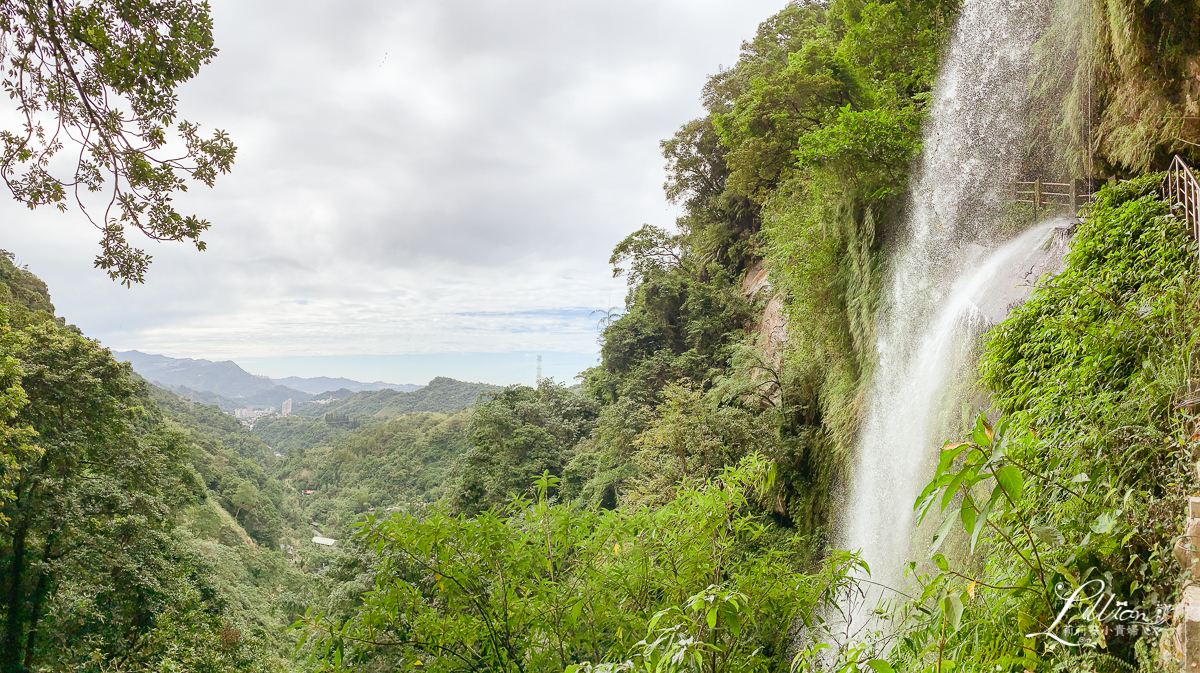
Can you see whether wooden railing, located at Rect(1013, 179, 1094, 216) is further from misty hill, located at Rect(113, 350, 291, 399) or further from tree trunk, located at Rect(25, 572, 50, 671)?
misty hill, located at Rect(113, 350, 291, 399)

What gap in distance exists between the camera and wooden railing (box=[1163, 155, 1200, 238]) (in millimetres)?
3289

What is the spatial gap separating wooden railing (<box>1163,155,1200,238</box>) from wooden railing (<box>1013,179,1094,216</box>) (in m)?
0.70

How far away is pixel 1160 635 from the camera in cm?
168

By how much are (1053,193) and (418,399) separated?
101493 millimetres

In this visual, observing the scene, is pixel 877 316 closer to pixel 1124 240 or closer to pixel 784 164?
pixel 1124 240

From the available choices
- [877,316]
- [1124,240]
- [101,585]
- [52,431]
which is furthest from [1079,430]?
[52,431]

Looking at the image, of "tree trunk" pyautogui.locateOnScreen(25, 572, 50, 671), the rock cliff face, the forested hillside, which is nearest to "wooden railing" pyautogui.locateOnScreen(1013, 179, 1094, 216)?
the forested hillside

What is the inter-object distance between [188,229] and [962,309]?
7312 millimetres

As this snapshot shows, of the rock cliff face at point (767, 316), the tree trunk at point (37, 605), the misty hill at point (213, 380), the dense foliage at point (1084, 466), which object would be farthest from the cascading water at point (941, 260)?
the misty hill at point (213, 380)

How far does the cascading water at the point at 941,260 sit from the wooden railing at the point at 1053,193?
0.30 metres

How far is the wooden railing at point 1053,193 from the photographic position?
495cm

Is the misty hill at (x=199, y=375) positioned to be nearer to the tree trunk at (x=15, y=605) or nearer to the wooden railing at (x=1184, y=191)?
the tree trunk at (x=15, y=605)

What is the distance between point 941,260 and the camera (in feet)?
22.6

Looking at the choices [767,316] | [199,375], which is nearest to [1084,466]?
[767,316]
